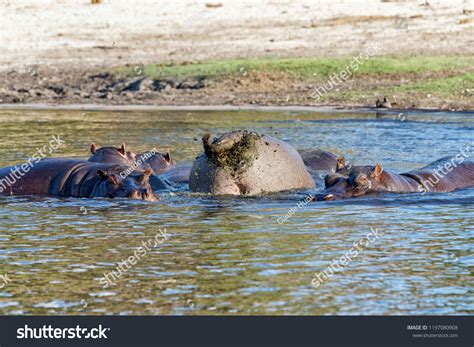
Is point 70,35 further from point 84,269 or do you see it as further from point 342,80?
point 84,269

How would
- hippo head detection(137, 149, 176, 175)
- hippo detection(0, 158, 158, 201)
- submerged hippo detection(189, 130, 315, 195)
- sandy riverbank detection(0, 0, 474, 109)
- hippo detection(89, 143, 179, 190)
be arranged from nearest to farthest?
submerged hippo detection(189, 130, 315, 195), hippo detection(0, 158, 158, 201), hippo detection(89, 143, 179, 190), hippo head detection(137, 149, 176, 175), sandy riverbank detection(0, 0, 474, 109)

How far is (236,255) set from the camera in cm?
776

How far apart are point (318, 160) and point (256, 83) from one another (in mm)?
10877

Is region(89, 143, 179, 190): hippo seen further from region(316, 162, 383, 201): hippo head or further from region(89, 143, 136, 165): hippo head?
region(316, 162, 383, 201): hippo head

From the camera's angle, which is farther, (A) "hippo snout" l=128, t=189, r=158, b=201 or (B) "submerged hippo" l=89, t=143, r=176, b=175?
(B) "submerged hippo" l=89, t=143, r=176, b=175

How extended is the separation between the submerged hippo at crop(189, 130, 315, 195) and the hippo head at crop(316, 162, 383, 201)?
0.49 meters

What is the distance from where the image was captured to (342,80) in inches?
903

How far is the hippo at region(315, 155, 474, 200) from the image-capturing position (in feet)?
33.9

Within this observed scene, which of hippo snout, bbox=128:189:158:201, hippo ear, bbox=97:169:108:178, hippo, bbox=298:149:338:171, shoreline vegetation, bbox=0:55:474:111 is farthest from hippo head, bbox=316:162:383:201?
shoreline vegetation, bbox=0:55:474:111

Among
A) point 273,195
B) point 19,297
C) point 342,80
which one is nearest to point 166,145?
point 273,195

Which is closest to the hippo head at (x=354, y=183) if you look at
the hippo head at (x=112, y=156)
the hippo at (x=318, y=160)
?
the hippo at (x=318, y=160)

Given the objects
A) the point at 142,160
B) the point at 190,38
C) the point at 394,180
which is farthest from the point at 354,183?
the point at 190,38

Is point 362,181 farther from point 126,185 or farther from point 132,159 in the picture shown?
point 132,159

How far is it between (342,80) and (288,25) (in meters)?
3.99
